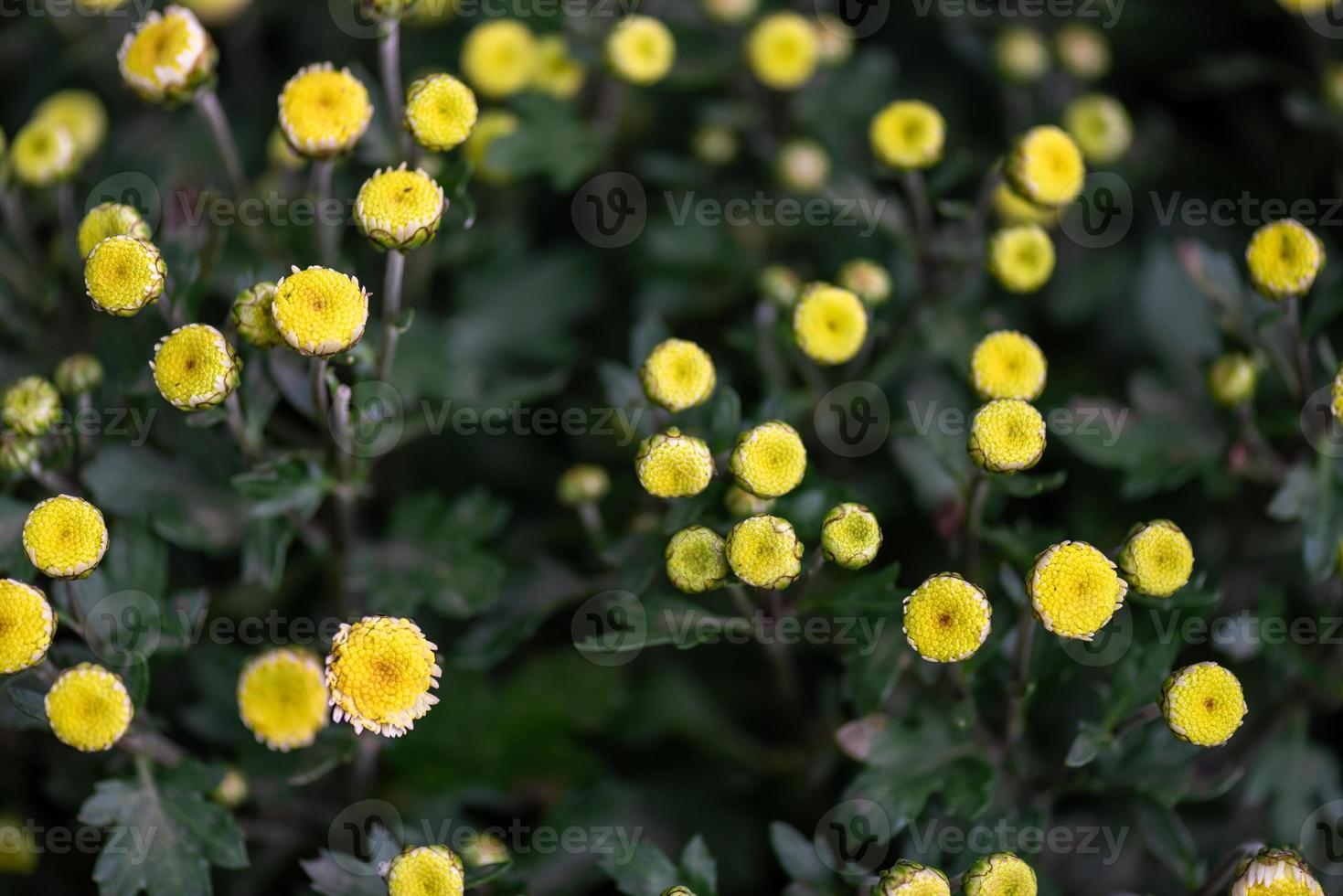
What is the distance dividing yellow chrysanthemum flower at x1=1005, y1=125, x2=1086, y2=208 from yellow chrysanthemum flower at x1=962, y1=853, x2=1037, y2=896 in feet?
3.31

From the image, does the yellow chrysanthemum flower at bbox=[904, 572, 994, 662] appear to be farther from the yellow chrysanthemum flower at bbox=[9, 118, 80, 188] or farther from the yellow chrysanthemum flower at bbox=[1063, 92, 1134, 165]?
the yellow chrysanthemum flower at bbox=[9, 118, 80, 188]

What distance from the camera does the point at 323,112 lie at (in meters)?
1.64

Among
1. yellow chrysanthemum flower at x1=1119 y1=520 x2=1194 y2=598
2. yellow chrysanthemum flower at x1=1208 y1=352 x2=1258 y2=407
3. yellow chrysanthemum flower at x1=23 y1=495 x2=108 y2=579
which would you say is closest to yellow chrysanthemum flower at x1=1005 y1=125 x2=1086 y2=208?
yellow chrysanthemum flower at x1=1208 y1=352 x2=1258 y2=407

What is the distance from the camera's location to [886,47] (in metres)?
2.72

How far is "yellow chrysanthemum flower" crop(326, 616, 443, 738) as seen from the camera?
55.6 inches

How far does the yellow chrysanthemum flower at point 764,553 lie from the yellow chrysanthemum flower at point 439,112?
696mm

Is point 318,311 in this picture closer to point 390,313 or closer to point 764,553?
point 390,313

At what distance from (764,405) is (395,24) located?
815 mm

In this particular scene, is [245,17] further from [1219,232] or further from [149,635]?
[1219,232]

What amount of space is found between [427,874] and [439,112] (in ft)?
3.32

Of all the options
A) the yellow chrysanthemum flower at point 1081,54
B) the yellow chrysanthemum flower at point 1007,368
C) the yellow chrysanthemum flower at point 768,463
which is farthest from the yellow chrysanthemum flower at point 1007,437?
the yellow chrysanthemum flower at point 1081,54

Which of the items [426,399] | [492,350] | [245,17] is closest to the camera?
[426,399]

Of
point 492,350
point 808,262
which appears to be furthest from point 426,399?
point 808,262

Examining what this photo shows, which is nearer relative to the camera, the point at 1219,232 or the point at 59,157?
the point at 59,157
